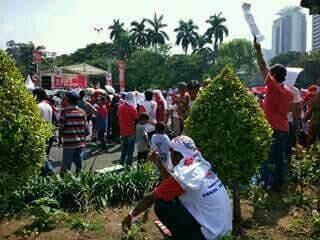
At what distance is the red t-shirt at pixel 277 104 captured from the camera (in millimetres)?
7039

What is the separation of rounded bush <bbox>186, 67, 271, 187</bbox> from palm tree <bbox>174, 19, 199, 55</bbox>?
3160 inches

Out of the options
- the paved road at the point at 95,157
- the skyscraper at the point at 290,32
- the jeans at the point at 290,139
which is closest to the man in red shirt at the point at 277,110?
the jeans at the point at 290,139

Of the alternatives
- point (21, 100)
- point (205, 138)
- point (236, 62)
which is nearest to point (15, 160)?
point (21, 100)

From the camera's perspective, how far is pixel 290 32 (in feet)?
496

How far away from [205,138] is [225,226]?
1505 millimetres

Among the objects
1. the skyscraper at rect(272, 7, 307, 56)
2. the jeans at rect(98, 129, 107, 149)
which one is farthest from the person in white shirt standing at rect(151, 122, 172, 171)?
the skyscraper at rect(272, 7, 307, 56)

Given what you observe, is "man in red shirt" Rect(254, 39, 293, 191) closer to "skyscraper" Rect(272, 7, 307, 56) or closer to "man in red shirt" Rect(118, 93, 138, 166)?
"man in red shirt" Rect(118, 93, 138, 166)

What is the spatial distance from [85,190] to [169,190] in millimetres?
2296

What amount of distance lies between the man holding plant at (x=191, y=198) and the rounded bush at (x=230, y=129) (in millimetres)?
1231

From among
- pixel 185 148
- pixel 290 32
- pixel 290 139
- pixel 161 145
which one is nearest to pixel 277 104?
pixel 161 145

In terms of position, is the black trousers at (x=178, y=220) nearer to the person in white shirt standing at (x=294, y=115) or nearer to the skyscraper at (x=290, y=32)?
the person in white shirt standing at (x=294, y=115)

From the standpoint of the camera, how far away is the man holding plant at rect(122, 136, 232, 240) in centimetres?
444

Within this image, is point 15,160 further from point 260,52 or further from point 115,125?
point 115,125

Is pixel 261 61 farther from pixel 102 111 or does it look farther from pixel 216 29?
pixel 216 29
